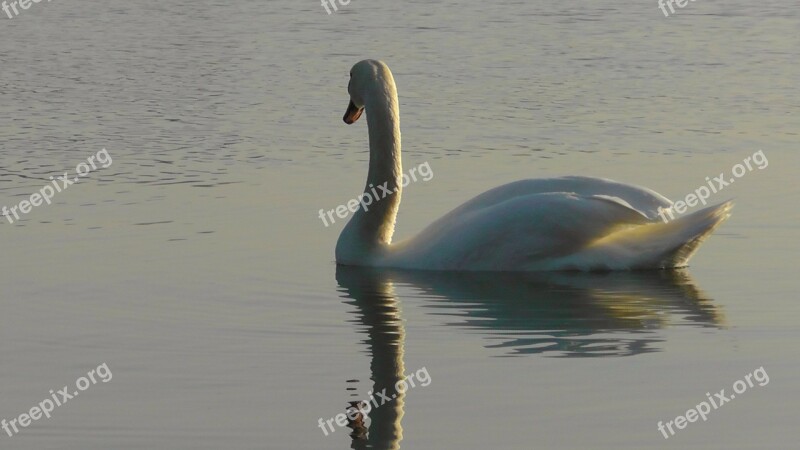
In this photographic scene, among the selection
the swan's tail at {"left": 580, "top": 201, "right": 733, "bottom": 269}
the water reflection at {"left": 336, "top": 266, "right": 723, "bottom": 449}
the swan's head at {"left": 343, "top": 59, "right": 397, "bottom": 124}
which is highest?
the swan's head at {"left": 343, "top": 59, "right": 397, "bottom": 124}

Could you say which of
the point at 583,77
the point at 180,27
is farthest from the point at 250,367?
the point at 180,27

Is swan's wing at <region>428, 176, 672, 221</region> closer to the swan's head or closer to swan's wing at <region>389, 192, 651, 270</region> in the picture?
swan's wing at <region>389, 192, 651, 270</region>

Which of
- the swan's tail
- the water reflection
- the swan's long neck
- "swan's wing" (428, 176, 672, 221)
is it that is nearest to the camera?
the water reflection

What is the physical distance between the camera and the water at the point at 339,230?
6.40m

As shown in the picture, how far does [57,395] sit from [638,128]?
7695 mm

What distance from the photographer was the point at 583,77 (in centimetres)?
1605

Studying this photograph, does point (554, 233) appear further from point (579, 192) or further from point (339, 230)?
point (339, 230)

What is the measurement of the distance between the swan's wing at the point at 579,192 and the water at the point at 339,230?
0.41 m

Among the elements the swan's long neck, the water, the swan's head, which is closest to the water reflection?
the water

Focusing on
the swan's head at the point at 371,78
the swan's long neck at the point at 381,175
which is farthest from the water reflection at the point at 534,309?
the swan's head at the point at 371,78

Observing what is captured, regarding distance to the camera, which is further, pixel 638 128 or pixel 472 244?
pixel 638 128

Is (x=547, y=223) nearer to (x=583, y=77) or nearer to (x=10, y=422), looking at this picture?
(x=10, y=422)

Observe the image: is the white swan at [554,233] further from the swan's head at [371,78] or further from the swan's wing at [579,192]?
the swan's head at [371,78]

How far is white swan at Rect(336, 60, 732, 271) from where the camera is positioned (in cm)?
910
